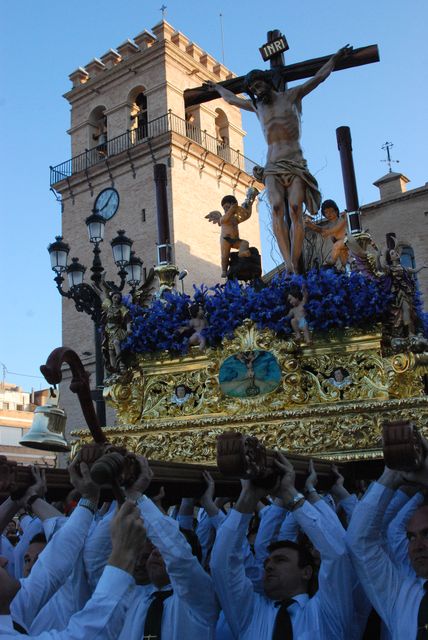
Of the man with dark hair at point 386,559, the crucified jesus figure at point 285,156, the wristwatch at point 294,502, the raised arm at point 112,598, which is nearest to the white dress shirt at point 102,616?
the raised arm at point 112,598

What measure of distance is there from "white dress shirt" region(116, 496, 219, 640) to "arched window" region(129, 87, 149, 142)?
25052mm

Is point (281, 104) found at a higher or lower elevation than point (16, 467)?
higher

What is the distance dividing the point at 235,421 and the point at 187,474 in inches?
103

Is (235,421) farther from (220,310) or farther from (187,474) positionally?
(187,474)

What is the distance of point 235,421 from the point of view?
5789mm

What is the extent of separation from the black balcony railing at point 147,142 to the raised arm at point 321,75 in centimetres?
1853

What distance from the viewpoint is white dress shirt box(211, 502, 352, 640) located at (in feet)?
9.44

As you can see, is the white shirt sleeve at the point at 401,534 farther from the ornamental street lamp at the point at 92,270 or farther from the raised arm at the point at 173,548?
the ornamental street lamp at the point at 92,270

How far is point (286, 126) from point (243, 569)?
16.5 feet

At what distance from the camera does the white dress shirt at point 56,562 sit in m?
2.70

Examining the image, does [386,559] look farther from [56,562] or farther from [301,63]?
[301,63]

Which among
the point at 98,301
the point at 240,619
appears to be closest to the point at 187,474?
the point at 240,619

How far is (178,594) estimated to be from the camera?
9.56 ft

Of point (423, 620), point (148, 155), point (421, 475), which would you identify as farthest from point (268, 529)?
point (148, 155)
